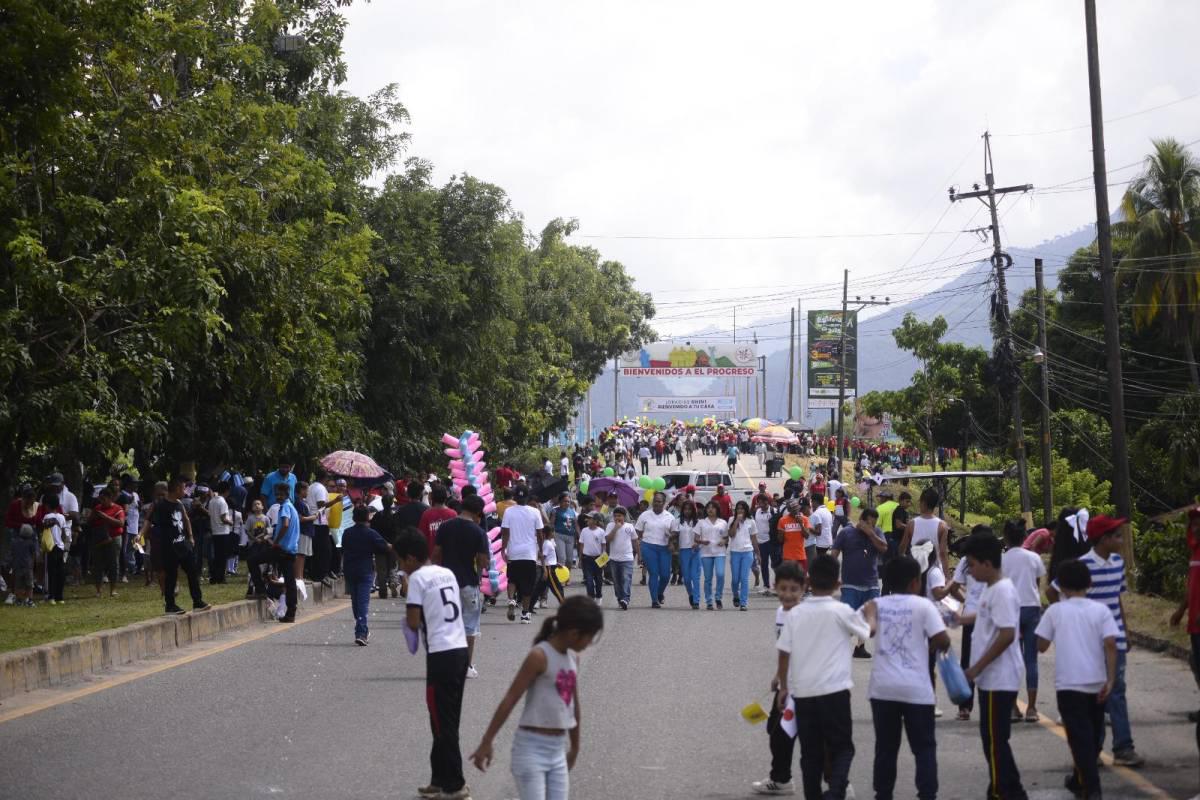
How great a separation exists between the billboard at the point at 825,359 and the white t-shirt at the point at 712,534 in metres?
66.3

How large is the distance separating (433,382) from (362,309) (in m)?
10.4

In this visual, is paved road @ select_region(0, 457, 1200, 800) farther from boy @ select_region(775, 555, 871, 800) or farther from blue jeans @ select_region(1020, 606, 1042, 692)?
boy @ select_region(775, 555, 871, 800)

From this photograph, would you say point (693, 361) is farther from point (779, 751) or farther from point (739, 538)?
point (779, 751)

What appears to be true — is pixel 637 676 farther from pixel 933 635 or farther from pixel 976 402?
pixel 976 402

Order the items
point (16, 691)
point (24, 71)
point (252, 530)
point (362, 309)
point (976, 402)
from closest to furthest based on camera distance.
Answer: point (24, 71) → point (16, 691) → point (252, 530) → point (362, 309) → point (976, 402)

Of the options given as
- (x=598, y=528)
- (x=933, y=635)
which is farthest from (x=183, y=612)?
(x=933, y=635)

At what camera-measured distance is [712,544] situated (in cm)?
2208

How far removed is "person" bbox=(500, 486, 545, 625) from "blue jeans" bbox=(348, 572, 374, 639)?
268 centimetres

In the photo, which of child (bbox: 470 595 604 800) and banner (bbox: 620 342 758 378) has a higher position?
banner (bbox: 620 342 758 378)

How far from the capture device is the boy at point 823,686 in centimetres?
751

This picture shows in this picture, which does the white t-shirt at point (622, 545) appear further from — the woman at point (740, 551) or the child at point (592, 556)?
the woman at point (740, 551)

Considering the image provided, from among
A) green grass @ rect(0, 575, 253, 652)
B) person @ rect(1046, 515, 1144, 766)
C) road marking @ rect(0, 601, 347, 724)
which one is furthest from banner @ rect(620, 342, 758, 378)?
person @ rect(1046, 515, 1144, 766)

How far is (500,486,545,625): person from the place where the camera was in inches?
731

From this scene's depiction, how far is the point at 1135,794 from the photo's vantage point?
868 centimetres
